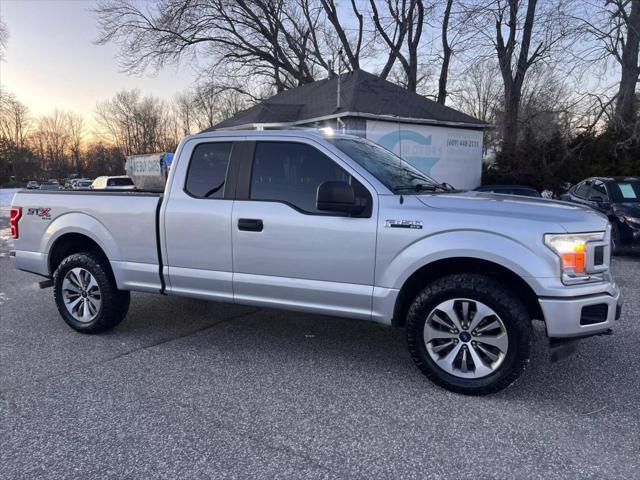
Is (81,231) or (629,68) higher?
(629,68)

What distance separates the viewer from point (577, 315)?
10.2 ft

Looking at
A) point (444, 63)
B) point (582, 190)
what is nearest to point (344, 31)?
point (444, 63)

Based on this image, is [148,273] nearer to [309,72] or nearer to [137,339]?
[137,339]

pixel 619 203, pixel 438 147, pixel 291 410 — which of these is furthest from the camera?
pixel 438 147

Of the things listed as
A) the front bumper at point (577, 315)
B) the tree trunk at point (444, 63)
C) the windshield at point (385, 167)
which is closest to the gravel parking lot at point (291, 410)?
the front bumper at point (577, 315)

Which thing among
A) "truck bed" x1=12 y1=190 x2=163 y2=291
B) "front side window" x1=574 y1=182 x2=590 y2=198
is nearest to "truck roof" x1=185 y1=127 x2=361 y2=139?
"truck bed" x1=12 y1=190 x2=163 y2=291

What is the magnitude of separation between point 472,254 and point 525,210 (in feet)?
1.66

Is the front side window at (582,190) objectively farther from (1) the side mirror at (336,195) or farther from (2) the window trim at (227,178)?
(2) the window trim at (227,178)

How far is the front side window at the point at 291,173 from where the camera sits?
150 inches

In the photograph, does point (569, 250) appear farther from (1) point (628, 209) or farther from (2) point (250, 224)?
(1) point (628, 209)

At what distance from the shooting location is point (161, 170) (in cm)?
738

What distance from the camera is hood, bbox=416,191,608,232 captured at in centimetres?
319

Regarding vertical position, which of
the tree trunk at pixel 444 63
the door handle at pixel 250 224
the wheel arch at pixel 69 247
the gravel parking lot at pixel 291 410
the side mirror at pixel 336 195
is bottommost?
the gravel parking lot at pixel 291 410

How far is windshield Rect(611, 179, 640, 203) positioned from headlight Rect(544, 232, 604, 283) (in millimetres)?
7513
